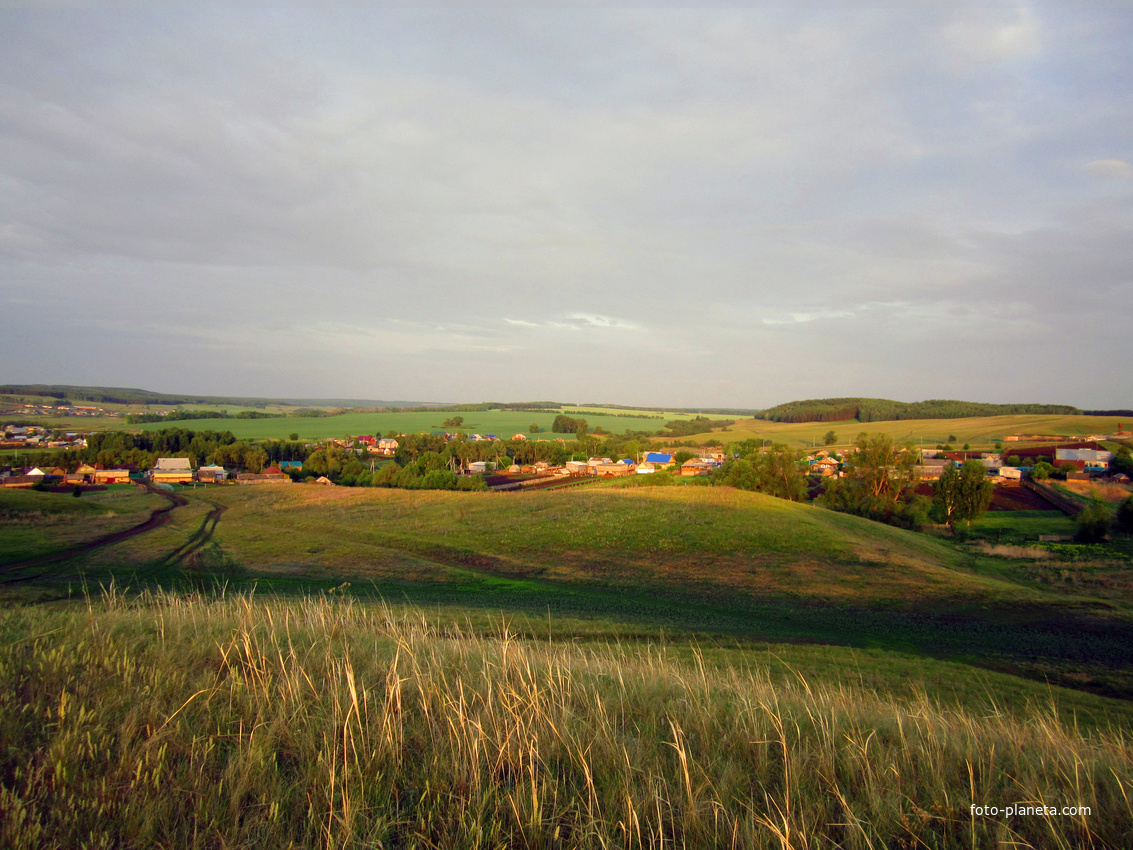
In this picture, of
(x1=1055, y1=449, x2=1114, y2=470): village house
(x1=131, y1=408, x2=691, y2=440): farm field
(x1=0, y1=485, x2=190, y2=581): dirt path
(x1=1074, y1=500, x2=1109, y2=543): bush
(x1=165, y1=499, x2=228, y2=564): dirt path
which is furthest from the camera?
(x1=131, y1=408, x2=691, y2=440): farm field

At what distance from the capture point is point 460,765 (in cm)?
275

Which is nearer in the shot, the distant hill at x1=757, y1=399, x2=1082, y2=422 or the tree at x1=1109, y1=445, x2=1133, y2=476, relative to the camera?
the tree at x1=1109, y1=445, x2=1133, y2=476

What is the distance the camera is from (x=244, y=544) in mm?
25328

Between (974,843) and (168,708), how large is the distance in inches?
173

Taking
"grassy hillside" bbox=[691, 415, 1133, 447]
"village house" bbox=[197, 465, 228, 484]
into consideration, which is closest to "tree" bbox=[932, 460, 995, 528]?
"grassy hillside" bbox=[691, 415, 1133, 447]

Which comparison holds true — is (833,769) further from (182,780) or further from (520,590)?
(520,590)

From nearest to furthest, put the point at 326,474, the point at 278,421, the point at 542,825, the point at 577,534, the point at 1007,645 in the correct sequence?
the point at 542,825 < the point at 1007,645 < the point at 577,534 < the point at 326,474 < the point at 278,421

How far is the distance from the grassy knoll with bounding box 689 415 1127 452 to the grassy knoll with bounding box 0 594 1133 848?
76.9m

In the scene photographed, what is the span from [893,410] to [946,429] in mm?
20665

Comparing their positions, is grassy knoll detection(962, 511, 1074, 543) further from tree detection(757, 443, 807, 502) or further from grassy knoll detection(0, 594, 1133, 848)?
grassy knoll detection(0, 594, 1133, 848)

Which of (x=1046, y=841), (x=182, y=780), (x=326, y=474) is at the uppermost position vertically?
(x=182, y=780)

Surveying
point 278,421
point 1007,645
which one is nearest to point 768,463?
point 1007,645

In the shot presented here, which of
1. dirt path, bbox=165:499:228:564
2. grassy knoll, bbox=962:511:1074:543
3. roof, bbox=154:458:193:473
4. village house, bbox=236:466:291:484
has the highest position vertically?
dirt path, bbox=165:499:228:564

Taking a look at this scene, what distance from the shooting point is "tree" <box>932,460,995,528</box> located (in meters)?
42.9
